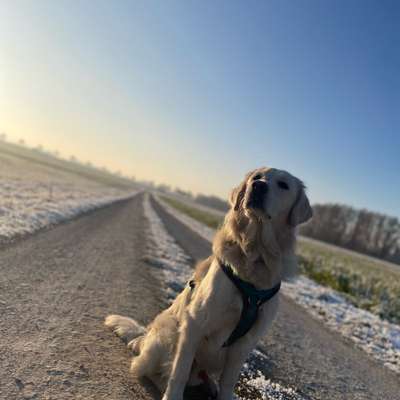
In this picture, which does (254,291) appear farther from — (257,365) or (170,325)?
(257,365)

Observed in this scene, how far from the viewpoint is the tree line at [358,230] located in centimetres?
8094

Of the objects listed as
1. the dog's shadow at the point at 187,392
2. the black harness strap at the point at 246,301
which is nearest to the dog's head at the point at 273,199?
the black harness strap at the point at 246,301

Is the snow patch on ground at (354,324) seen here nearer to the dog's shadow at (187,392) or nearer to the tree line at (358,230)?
the dog's shadow at (187,392)

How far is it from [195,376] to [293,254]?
62.7 inches

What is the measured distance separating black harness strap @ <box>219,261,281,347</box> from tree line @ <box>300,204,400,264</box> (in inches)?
3137

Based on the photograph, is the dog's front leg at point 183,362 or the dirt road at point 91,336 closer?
the dog's front leg at point 183,362

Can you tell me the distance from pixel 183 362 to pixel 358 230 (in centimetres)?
8954

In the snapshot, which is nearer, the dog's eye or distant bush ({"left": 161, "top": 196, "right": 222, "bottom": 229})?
the dog's eye

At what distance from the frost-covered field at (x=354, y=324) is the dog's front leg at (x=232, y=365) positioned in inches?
165

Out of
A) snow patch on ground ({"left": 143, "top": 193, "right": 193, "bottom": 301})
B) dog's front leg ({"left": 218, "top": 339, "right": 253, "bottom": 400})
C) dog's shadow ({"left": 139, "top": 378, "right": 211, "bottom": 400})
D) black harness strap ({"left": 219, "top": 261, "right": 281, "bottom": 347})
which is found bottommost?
snow patch on ground ({"left": 143, "top": 193, "right": 193, "bottom": 301})

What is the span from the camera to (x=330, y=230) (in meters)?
85.4

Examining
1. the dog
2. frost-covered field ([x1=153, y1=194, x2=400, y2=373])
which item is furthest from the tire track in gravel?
frost-covered field ([x1=153, y1=194, x2=400, y2=373])

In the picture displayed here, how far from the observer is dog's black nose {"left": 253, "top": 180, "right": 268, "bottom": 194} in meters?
3.81

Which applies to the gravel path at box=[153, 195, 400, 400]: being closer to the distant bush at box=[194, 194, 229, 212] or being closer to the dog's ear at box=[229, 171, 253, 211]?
the dog's ear at box=[229, 171, 253, 211]
